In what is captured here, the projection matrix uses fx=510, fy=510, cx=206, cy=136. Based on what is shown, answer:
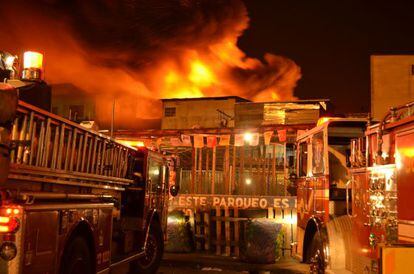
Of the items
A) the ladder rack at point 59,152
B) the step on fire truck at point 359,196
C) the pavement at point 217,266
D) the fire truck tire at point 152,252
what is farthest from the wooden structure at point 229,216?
the ladder rack at point 59,152

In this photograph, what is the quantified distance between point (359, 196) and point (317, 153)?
1.89 m

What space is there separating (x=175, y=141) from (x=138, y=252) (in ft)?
22.6

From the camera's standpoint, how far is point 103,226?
7035 millimetres

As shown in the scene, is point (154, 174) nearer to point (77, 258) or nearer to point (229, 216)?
point (77, 258)

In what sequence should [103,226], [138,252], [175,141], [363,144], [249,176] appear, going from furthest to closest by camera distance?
[249,176], [175,141], [138,252], [103,226], [363,144]

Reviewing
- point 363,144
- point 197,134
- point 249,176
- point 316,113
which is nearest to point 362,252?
point 363,144

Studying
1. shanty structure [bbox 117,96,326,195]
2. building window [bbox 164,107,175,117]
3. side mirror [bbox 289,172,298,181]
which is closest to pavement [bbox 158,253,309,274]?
shanty structure [bbox 117,96,326,195]

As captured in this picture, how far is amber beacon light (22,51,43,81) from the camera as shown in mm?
5939

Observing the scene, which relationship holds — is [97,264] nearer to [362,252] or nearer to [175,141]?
[362,252]

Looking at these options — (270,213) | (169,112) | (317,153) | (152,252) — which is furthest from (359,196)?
(169,112)

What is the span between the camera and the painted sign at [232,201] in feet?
42.9

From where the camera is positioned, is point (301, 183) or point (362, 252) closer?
point (362, 252)

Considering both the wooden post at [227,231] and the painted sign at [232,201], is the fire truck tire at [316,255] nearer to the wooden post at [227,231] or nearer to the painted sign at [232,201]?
the painted sign at [232,201]

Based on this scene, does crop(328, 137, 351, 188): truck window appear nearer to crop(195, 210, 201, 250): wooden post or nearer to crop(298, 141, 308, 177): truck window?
crop(298, 141, 308, 177): truck window
